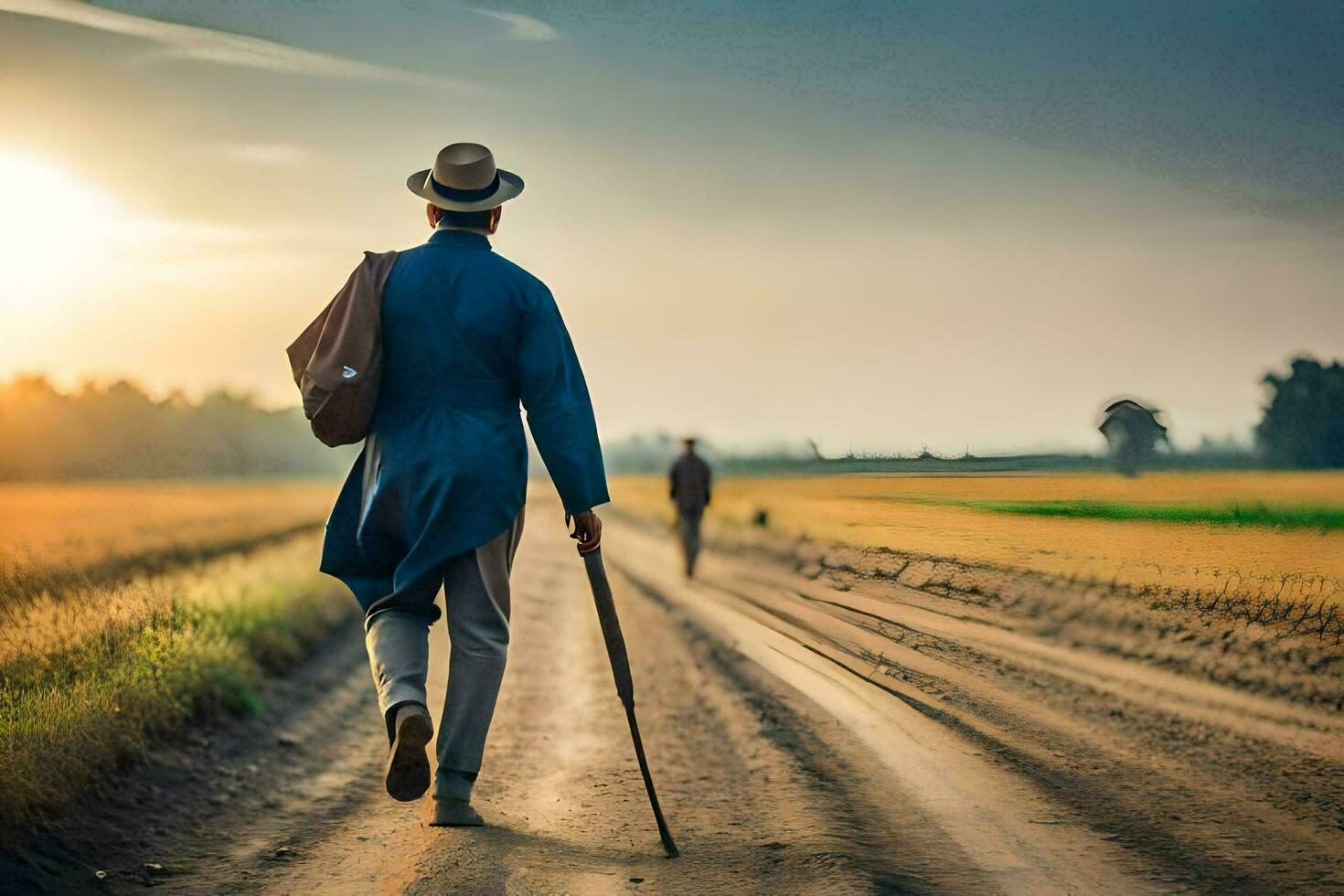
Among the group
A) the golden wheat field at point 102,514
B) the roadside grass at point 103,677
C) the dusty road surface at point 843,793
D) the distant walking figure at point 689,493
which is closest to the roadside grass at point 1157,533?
the dusty road surface at point 843,793

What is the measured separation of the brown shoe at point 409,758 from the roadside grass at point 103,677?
1350mm

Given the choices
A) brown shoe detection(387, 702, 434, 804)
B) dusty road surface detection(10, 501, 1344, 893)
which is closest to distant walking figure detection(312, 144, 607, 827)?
brown shoe detection(387, 702, 434, 804)

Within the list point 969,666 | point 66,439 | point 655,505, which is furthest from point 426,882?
point 655,505

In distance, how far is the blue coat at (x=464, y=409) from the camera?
4363mm

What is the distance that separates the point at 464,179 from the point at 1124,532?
3.07 m

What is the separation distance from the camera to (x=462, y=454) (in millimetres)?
4355

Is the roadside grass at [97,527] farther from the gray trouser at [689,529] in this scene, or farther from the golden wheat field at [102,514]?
the gray trouser at [689,529]

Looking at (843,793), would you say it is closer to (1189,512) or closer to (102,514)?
(1189,512)

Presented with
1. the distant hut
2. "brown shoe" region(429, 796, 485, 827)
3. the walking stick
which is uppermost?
the distant hut

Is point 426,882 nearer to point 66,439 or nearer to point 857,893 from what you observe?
point 857,893

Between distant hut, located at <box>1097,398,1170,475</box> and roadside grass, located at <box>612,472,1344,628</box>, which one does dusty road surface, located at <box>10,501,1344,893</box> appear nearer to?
roadside grass, located at <box>612,472,1344,628</box>

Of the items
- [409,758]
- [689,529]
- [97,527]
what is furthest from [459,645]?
[689,529]

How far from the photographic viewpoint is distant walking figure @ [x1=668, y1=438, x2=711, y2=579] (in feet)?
58.0

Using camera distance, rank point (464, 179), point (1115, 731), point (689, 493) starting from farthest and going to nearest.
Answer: point (689, 493), point (1115, 731), point (464, 179)
